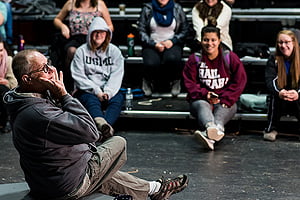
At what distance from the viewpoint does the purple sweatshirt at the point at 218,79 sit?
18.9 ft

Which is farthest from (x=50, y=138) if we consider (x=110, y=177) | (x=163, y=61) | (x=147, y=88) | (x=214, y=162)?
(x=147, y=88)

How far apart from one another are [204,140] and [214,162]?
36 cm

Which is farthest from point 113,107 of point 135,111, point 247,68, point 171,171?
point 247,68

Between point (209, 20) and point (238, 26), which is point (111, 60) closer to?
point (209, 20)

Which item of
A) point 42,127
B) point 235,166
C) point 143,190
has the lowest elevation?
point 235,166

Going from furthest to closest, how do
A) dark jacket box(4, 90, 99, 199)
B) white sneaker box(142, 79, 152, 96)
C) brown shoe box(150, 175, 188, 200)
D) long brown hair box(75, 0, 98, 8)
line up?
1. white sneaker box(142, 79, 152, 96)
2. long brown hair box(75, 0, 98, 8)
3. brown shoe box(150, 175, 188, 200)
4. dark jacket box(4, 90, 99, 199)

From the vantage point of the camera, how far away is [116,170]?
3490 millimetres

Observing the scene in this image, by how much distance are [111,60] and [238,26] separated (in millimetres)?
1971

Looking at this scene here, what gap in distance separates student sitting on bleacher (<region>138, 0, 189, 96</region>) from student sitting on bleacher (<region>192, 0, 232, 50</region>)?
20cm

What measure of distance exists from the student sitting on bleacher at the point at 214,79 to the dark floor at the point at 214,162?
32 cm

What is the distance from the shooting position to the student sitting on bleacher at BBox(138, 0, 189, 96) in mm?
6449

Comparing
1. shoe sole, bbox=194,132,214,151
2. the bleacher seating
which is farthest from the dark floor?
the bleacher seating

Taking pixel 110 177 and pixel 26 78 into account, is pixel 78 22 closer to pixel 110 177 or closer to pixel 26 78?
pixel 110 177

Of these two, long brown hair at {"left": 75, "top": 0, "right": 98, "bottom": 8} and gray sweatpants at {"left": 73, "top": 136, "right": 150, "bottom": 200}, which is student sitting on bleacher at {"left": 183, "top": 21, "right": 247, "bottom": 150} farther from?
gray sweatpants at {"left": 73, "top": 136, "right": 150, "bottom": 200}
